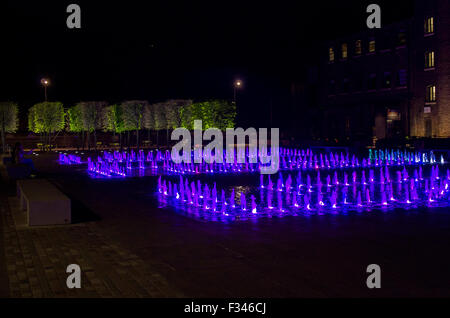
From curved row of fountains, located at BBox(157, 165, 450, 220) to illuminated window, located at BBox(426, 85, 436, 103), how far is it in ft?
81.8

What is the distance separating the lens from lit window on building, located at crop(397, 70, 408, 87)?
172 ft

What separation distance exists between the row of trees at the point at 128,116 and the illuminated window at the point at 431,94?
20.0m

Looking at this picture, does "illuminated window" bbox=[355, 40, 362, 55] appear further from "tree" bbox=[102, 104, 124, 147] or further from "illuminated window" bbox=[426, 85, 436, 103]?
"tree" bbox=[102, 104, 124, 147]

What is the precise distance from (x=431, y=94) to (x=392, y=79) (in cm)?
549

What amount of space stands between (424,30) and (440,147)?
13867 mm

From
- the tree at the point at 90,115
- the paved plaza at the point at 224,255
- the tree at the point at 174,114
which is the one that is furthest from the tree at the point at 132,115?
the paved plaza at the point at 224,255

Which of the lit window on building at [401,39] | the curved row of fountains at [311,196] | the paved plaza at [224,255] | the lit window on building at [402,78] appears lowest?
the paved plaza at [224,255]

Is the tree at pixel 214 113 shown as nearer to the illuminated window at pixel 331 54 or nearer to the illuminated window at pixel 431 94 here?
the illuminated window at pixel 331 54

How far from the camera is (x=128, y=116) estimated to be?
6366 cm

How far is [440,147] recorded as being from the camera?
40594mm

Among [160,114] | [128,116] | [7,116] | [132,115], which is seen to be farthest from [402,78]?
[7,116]

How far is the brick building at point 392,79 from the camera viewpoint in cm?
4812

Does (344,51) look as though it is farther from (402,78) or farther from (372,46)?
(402,78)
